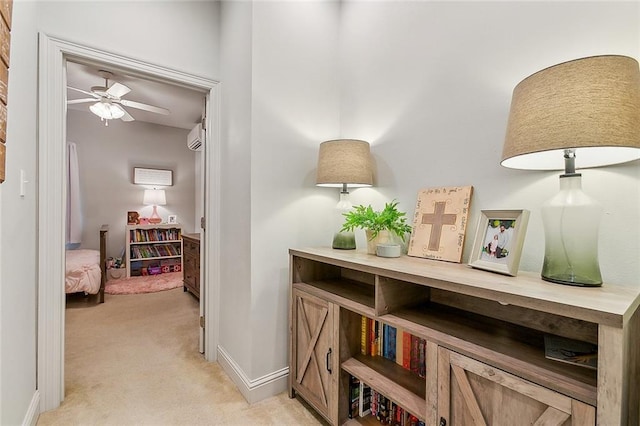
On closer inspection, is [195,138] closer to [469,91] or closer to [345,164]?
[345,164]

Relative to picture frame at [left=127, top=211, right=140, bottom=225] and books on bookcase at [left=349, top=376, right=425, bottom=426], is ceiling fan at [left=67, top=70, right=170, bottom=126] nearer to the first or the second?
picture frame at [left=127, top=211, right=140, bottom=225]

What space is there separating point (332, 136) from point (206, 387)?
6.01 feet

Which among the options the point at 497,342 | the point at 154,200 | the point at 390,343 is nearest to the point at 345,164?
the point at 390,343

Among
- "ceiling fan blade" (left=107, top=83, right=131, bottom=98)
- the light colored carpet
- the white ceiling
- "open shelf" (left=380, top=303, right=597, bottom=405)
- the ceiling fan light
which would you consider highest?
the white ceiling

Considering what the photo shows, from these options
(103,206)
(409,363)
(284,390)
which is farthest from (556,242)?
(103,206)

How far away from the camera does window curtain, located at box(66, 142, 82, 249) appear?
423cm

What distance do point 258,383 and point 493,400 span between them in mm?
1294

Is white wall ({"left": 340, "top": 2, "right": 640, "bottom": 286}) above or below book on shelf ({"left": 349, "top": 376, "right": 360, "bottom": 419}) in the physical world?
above

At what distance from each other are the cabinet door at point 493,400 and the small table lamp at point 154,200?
16.9ft

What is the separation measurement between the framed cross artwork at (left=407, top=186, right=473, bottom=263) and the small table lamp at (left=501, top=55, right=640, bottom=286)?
0.39m

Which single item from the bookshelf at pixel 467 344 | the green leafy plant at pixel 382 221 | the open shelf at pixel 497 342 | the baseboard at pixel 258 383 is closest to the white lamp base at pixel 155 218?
the baseboard at pixel 258 383

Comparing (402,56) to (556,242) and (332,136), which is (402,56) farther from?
(556,242)

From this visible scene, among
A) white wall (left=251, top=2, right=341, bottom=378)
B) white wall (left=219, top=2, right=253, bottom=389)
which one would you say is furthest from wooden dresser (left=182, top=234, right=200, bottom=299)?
white wall (left=251, top=2, right=341, bottom=378)

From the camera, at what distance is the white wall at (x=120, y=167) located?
14.9ft
